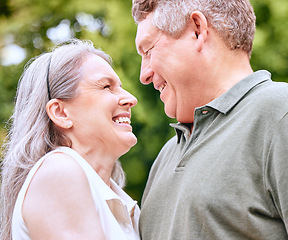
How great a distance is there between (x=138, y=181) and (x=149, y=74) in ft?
13.0

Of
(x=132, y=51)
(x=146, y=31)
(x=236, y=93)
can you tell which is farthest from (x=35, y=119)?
(x=132, y=51)

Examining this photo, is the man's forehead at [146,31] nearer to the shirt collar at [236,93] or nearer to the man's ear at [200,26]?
the man's ear at [200,26]

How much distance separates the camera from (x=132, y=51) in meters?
6.14

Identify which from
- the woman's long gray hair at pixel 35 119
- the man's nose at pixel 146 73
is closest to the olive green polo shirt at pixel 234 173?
the man's nose at pixel 146 73

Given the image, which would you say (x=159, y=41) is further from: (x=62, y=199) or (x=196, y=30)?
(x=62, y=199)

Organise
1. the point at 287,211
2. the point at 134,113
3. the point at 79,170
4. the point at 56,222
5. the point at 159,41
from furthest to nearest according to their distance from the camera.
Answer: the point at 134,113, the point at 159,41, the point at 79,170, the point at 56,222, the point at 287,211

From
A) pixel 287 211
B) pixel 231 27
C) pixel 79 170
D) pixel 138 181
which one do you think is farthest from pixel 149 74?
pixel 138 181

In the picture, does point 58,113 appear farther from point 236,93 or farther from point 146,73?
point 236,93

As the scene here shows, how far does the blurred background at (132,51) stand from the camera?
19.3 feet

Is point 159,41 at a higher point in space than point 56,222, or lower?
higher

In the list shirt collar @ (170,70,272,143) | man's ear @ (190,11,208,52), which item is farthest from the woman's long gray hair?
shirt collar @ (170,70,272,143)

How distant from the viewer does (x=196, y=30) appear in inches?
87.7

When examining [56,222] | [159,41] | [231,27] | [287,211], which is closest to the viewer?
[287,211]

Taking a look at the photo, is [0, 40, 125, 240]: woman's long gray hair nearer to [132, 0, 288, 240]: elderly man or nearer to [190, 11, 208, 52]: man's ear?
[132, 0, 288, 240]: elderly man
